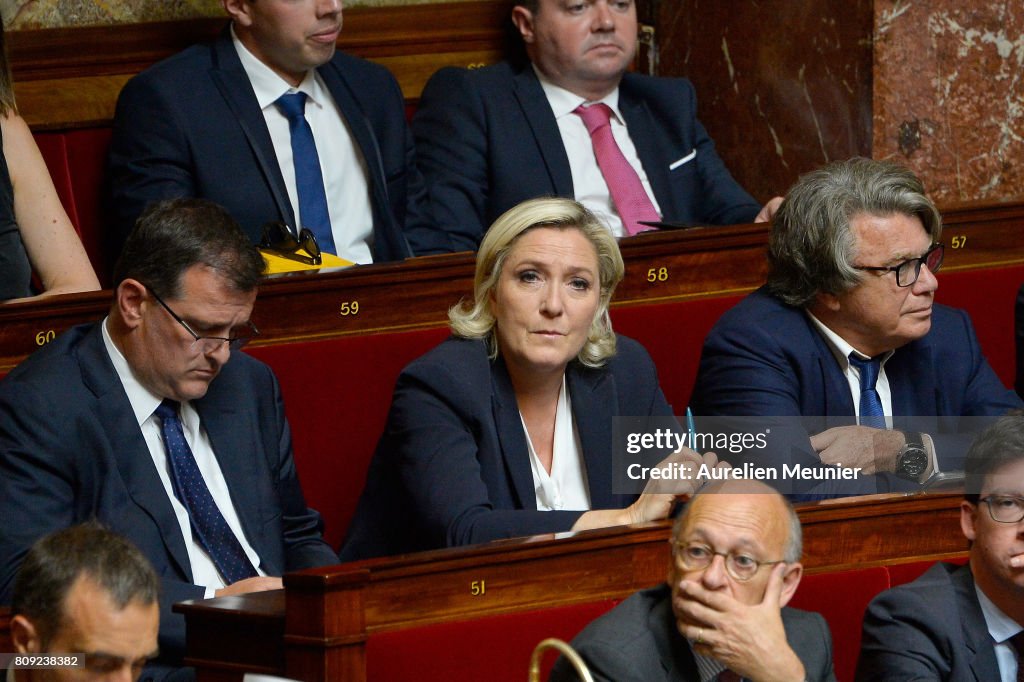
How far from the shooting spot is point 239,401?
2.61 m

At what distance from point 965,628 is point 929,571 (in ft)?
0.33

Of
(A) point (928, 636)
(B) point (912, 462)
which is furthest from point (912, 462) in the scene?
(A) point (928, 636)

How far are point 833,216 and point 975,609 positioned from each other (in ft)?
3.10

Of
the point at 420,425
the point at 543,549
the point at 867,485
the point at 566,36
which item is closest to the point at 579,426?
the point at 420,425

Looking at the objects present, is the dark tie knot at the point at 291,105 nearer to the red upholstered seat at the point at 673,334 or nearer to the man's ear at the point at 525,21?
the man's ear at the point at 525,21

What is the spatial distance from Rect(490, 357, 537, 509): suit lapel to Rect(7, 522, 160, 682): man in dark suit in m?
1.00

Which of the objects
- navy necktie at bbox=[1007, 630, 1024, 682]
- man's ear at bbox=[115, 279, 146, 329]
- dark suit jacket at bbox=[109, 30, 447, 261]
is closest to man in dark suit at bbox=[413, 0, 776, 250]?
dark suit jacket at bbox=[109, 30, 447, 261]

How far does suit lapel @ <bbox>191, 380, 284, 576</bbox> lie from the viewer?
8.37 ft

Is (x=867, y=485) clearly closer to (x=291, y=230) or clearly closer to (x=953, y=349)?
(x=953, y=349)

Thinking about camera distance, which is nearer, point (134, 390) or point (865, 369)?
point (134, 390)

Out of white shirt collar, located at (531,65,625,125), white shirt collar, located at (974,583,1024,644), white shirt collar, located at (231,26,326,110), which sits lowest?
white shirt collar, located at (974,583,1024,644)

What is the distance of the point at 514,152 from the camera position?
3.71 meters

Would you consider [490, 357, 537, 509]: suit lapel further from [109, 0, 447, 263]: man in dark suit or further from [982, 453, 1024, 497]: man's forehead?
[109, 0, 447, 263]: man in dark suit

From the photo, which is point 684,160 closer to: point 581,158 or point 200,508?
point 581,158
